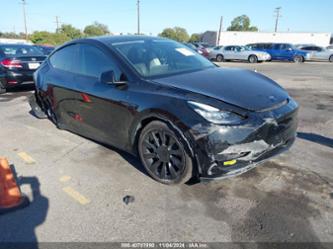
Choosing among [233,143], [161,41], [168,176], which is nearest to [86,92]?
[161,41]

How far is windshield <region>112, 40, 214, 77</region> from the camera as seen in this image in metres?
3.46

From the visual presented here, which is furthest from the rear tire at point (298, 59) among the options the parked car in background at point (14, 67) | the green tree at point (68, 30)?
the green tree at point (68, 30)

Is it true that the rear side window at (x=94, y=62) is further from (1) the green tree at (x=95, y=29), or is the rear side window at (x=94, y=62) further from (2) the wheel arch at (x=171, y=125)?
(1) the green tree at (x=95, y=29)

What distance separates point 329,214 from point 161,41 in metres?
3.10

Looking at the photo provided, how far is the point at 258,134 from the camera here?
2.71 metres

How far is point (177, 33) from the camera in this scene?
103 metres

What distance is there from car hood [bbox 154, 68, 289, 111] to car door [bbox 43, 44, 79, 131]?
1.63 metres

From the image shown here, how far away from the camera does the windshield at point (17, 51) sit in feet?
27.1

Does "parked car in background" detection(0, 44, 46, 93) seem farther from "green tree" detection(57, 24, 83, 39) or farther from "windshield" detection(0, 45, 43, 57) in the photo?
"green tree" detection(57, 24, 83, 39)

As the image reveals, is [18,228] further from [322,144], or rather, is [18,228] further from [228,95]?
[322,144]

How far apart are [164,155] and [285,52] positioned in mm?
25403

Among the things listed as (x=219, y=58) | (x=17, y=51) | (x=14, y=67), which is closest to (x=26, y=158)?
(x=14, y=67)

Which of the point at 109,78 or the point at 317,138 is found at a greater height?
the point at 109,78

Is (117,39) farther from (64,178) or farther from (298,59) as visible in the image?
(298,59)
